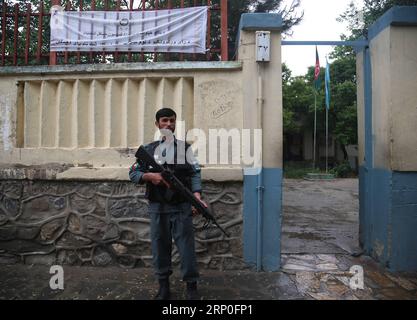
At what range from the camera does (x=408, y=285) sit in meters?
3.66

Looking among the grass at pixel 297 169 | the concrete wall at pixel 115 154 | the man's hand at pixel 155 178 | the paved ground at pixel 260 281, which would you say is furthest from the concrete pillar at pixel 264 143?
the grass at pixel 297 169

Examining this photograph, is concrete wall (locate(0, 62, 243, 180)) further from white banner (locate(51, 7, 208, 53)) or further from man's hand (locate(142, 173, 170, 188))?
man's hand (locate(142, 173, 170, 188))

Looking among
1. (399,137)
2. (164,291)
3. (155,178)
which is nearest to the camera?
(155,178)

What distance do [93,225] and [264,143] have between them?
2.42 meters

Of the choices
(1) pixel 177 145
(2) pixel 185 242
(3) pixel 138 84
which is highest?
(3) pixel 138 84

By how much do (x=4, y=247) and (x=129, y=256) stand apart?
170cm

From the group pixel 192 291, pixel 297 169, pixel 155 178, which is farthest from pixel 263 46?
pixel 297 169

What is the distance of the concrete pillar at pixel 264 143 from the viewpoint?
403cm

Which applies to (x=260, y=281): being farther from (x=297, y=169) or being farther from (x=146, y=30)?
(x=297, y=169)

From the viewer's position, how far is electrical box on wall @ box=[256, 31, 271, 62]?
13.0 feet

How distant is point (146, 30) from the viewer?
4.38 m

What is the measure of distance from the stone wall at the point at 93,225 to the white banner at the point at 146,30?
183 cm
